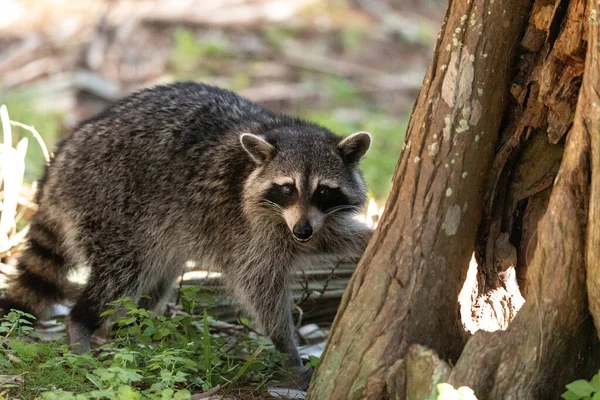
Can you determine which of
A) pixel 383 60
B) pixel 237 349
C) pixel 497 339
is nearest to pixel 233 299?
pixel 237 349

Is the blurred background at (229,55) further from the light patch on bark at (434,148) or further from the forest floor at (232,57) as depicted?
Result: the light patch on bark at (434,148)

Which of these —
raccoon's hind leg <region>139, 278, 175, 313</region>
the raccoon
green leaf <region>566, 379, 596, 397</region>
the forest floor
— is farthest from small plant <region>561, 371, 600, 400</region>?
the forest floor

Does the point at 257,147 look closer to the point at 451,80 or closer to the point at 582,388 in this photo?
the point at 451,80

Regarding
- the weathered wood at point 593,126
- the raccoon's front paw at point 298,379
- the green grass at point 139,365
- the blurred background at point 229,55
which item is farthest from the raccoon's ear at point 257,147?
the blurred background at point 229,55

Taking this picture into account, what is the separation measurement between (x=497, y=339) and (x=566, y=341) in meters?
0.28

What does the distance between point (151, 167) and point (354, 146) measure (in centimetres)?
128

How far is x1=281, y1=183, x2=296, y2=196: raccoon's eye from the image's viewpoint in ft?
17.8

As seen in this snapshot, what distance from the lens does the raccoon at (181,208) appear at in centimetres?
553

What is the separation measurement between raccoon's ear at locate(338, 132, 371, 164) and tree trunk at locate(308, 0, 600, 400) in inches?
54.5

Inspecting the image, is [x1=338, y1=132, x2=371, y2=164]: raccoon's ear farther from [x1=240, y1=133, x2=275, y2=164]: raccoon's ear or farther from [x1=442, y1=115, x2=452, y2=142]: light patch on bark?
[x1=442, y1=115, x2=452, y2=142]: light patch on bark

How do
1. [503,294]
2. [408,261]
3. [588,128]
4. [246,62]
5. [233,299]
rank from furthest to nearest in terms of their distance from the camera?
[246,62] < [233,299] < [503,294] < [408,261] < [588,128]

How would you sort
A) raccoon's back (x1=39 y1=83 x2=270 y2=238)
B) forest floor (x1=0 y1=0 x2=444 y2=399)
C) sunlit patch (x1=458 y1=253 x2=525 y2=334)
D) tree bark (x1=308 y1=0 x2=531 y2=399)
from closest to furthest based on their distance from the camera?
tree bark (x1=308 y1=0 x2=531 y2=399) < sunlit patch (x1=458 y1=253 x2=525 y2=334) < raccoon's back (x1=39 y1=83 x2=270 y2=238) < forest floor (x1=0 y1=0 x2=444 y2=399)

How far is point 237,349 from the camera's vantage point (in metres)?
5.45

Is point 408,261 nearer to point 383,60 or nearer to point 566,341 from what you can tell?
point 566,341
